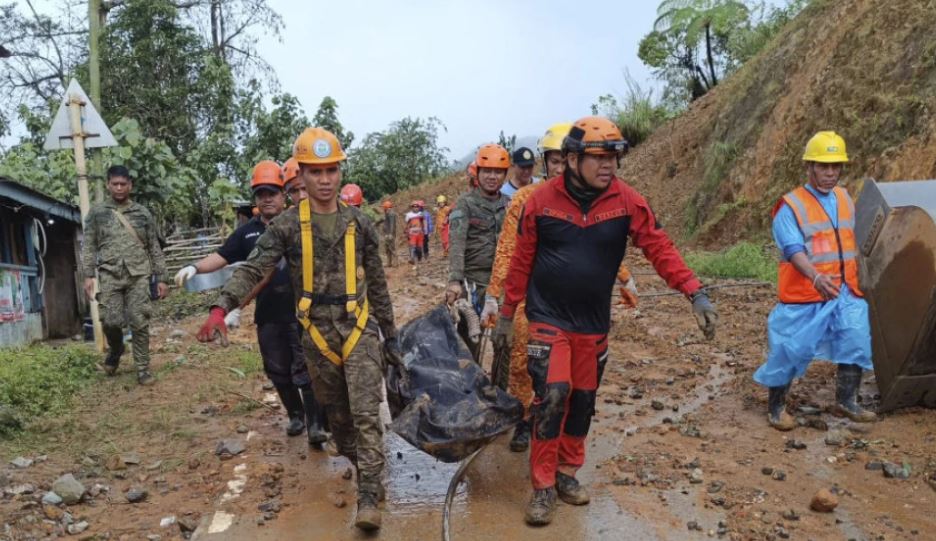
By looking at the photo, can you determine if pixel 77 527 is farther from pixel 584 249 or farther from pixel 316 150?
pixel 584 249

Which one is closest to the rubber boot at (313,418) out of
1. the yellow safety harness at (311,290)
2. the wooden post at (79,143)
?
the yellow safety harness at (311,290)

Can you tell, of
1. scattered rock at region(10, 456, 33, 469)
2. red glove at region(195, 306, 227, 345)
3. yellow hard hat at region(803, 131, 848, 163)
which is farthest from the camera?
scattered rock at region(10, 456, 33, 469)

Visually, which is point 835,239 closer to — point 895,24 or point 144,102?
point 895,24

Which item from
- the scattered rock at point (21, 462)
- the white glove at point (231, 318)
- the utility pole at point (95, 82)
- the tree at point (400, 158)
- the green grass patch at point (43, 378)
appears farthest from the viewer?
the tree at point (400, 158)

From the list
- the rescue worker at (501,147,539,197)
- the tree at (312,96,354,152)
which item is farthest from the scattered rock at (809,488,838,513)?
the tree at (312,96,354,152)

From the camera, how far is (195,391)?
722cm

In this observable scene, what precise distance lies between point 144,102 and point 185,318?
43.4 ft

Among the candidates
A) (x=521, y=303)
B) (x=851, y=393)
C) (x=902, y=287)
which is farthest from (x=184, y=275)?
(x=902, y=287)

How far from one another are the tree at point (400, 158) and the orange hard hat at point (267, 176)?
3010 cm

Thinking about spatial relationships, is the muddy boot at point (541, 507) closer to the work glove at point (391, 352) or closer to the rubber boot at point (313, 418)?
the work glove at point (391, 352)

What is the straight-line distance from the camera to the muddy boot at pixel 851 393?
516 centimetres

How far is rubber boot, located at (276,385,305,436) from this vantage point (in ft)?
18.7

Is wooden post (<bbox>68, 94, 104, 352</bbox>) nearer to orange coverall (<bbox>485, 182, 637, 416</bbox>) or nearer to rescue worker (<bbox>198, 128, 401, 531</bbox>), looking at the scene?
rescue worker (<bbox>198, 128, 401, 531</bbox>)

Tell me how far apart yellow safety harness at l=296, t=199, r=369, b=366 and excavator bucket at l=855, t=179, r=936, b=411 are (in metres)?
3.51
